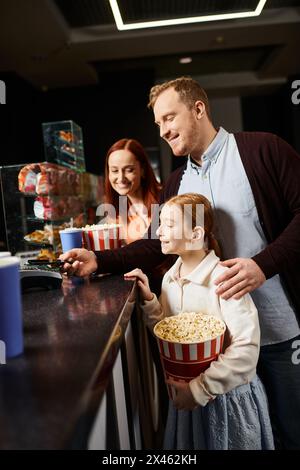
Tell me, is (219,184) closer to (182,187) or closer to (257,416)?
(182,187)

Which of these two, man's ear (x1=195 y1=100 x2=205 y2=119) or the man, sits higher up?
man's ear (x1=195 y1=100 x2=205 y2=119)

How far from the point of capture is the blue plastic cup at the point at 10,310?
60 cm

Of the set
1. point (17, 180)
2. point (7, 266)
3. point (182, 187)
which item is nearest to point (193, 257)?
point (182, 187)

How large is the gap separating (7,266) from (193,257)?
69 centimetres

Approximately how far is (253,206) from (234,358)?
0.48 metres

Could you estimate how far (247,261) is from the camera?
1063mm

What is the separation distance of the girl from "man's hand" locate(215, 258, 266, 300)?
0.04m

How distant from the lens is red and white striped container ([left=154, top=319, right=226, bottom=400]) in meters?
0.95

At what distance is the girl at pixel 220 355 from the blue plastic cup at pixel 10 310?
53cm

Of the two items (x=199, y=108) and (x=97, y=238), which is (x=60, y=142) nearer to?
(x=97, y=238)

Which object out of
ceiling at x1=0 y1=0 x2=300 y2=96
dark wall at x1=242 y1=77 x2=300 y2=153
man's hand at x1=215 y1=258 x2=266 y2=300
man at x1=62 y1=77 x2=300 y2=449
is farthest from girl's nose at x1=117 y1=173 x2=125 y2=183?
dark wall at x1=242 y1=77 x2=300 y2=153

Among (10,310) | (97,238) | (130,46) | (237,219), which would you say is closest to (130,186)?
(97,238)

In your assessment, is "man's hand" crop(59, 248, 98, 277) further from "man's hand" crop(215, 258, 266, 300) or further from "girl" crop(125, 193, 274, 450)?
"man's hand" crop(215, 258, 266, 300)

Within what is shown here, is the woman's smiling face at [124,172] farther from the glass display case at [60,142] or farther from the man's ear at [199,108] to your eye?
the glass display case at [60,142]
